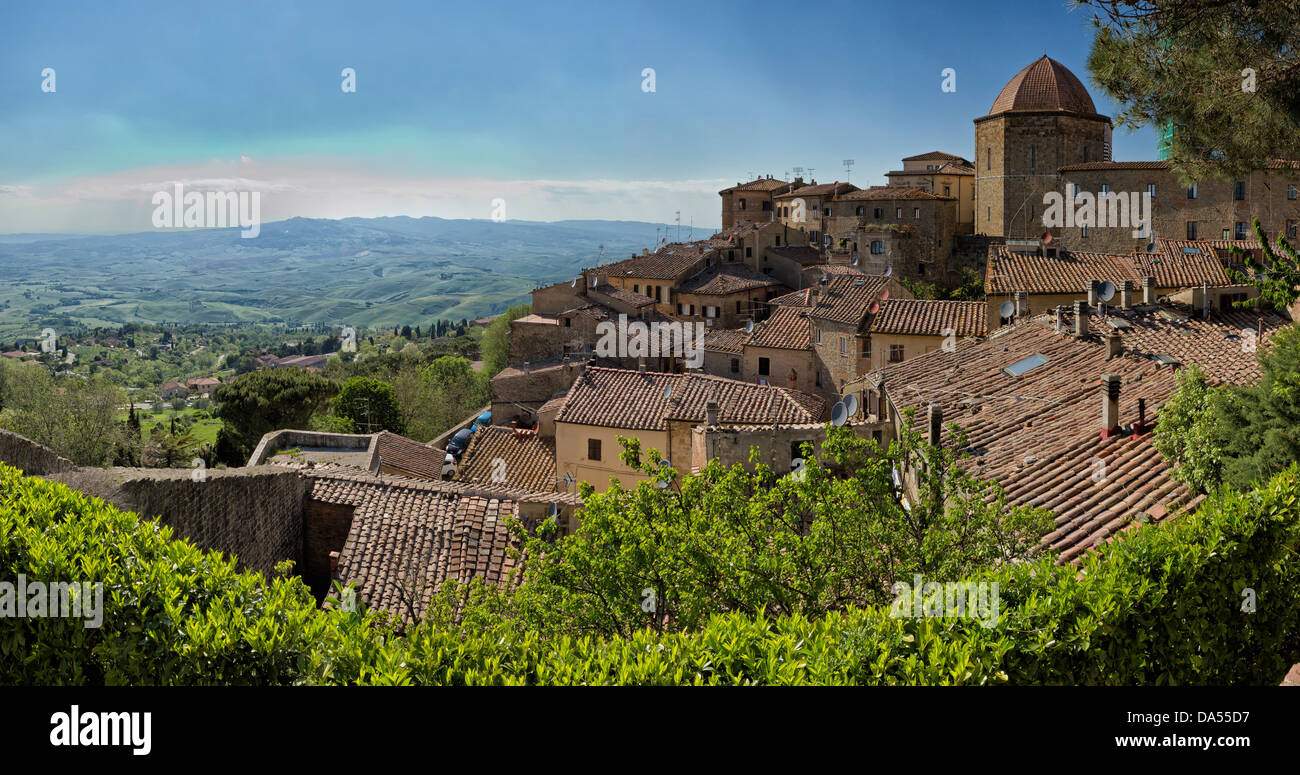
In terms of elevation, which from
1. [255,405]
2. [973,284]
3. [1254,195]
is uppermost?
[1254,195]

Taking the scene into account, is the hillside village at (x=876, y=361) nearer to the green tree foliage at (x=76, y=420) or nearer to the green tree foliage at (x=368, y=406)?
the green tree foliage at (x=368, y=406)

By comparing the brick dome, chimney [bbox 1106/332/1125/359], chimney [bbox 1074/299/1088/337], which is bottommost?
chimney [bbox 1106/332/1125/359]

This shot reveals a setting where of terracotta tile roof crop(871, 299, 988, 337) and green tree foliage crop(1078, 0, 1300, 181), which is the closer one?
green tree foliage crop(1078, 0, 1300, 181)

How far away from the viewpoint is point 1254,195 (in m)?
52.4

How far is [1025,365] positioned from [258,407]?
3789 centimetres

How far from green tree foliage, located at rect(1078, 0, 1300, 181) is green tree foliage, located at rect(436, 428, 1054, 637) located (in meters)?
6.40

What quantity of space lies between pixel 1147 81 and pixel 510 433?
76.2 ft

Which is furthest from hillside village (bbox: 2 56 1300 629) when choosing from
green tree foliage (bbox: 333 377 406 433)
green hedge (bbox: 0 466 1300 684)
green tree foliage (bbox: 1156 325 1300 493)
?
green tree foliage (bbox: 333 377 406 433)

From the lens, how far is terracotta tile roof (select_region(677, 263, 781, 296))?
5866cm

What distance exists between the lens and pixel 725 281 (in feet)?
196

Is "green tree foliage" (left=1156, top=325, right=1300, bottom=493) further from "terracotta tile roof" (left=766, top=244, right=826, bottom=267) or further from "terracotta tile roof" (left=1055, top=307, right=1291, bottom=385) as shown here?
"terracotta tile roof" (left=766, top=244, right=826, bottom=267)

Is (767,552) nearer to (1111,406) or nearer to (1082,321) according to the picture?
(1111,406)
